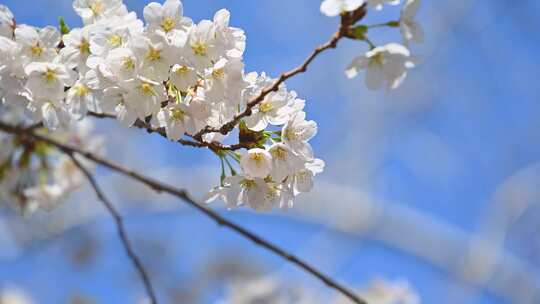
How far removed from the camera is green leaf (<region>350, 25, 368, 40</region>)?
3.00ft

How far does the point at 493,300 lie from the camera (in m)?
7.87

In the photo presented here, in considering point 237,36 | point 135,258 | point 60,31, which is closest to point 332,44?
point 237,36

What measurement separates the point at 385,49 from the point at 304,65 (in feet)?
0.42

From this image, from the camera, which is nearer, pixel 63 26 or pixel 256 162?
pixel 256 162

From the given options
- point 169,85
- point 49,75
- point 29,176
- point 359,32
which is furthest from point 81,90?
point 29,176

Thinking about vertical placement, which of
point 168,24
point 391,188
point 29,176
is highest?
point 391,188

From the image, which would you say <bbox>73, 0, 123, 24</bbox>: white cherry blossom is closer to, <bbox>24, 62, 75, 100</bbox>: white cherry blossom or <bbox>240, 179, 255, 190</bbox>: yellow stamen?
<bbox>24, 62, 75, 100</bbox>: white cherry blossom

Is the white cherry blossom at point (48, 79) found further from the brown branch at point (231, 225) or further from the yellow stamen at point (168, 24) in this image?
the brown branch at point (231, 225)

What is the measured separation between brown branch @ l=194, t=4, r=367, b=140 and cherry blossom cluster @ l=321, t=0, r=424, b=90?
0.01 meters

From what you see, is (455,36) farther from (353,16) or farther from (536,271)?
(353,16)

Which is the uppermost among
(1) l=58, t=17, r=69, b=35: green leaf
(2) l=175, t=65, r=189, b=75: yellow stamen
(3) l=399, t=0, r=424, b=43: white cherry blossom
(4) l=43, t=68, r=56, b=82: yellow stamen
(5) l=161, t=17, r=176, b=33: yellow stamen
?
(3) l=399, t=0, r=424, b=43: white cherry blossom

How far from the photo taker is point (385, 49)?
0.93 m

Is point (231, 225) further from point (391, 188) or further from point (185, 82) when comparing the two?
point (391, 188)

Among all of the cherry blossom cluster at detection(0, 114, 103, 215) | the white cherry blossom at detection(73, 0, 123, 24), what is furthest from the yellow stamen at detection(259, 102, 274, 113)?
the cherry blossom cluster at detection(0, 114, 103, 215)
